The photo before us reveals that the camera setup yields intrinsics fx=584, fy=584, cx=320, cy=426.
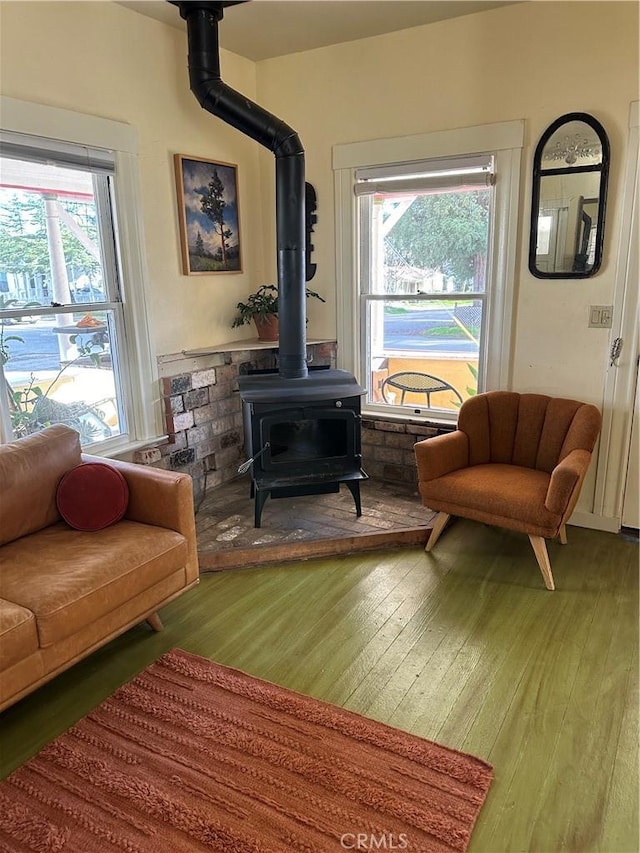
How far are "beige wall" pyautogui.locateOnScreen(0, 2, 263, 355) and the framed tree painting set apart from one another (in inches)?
1.9

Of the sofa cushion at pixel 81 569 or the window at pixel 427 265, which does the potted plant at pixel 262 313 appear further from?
the sofa cushion at pixel 81 569

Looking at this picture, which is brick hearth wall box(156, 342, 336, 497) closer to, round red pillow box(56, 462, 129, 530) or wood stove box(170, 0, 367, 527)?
wood stove box(170, 0, 367, 527)

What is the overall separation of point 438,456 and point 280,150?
5.95 ft

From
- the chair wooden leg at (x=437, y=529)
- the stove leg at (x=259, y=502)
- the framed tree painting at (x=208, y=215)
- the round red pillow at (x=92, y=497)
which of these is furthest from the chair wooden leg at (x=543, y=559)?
the framed tree painting at (x=208, y=215)

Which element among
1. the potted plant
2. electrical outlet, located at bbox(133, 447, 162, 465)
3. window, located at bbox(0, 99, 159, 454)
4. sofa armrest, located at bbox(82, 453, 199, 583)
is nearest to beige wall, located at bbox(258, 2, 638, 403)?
the potted plant

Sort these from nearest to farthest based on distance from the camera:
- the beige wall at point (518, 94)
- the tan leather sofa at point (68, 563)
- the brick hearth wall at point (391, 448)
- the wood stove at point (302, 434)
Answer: the tan leather sofa at point (68, 563)
the beige wall at point (518, 94)
the wood stove at point (302, 434)
the brick hearth wall at point (391, 448)

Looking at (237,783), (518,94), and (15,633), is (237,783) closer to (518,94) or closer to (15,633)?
(15,633)

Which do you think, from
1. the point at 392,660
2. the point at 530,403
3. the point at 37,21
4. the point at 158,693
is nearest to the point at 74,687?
the point at 158,693

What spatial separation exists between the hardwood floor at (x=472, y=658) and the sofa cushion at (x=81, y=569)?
0.36 metres

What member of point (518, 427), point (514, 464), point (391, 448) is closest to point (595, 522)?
point (514, 464)

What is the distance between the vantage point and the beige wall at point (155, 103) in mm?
2533

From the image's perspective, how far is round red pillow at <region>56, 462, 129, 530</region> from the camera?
2.34 m

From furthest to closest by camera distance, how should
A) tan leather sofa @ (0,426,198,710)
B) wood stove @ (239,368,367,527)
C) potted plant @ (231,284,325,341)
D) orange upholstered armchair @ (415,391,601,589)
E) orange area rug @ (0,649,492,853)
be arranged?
potted plant @ (231,284,325,341) < wood stove @ (239,368,367,527) < orange upholstered armchair @ (415,391,601,589) < tan leather sofa @ (0,426,198,710) < orange area rug @ (0,649,492,853)

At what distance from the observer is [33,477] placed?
2.32 metres
